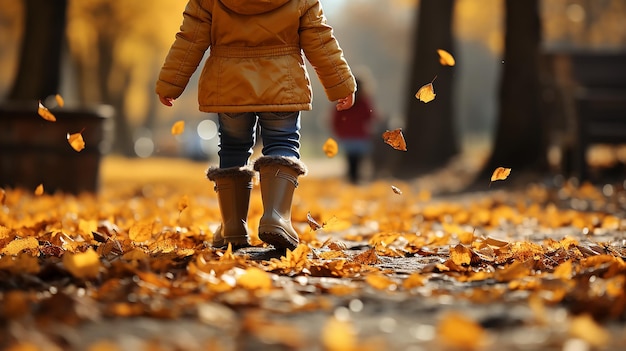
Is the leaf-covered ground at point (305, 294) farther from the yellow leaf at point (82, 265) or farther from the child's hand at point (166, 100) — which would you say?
the child's hand at point (166, 100)

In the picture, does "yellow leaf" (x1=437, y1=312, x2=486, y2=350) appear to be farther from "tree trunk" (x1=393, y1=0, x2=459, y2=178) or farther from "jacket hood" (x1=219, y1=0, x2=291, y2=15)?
"tree trunk" (x1=393, y1=0, x2=459, y2=178)

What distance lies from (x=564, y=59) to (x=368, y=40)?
52337 millimetres

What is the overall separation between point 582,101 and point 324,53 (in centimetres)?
645

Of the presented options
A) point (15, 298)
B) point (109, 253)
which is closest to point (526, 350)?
point (15, 298)

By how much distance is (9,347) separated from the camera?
2162 mm

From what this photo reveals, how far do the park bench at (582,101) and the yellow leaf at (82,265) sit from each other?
784 cm

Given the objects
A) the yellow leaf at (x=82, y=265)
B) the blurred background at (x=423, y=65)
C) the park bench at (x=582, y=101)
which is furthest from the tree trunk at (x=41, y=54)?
the yellow leaf at (x=82, y=265)

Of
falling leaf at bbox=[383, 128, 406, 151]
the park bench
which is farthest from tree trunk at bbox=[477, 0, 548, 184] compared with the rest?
falling leaf at bbox=[383, 128, 406, 151]

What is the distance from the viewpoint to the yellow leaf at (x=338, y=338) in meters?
2.16

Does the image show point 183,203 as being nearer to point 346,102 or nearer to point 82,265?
point 346,102

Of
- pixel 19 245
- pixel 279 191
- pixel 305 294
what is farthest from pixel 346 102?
pixel 19 245

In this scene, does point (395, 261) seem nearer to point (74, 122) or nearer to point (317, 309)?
point (317, 309)

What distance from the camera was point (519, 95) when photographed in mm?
11703

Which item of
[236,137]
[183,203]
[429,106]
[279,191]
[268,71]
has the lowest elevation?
[429,106]
